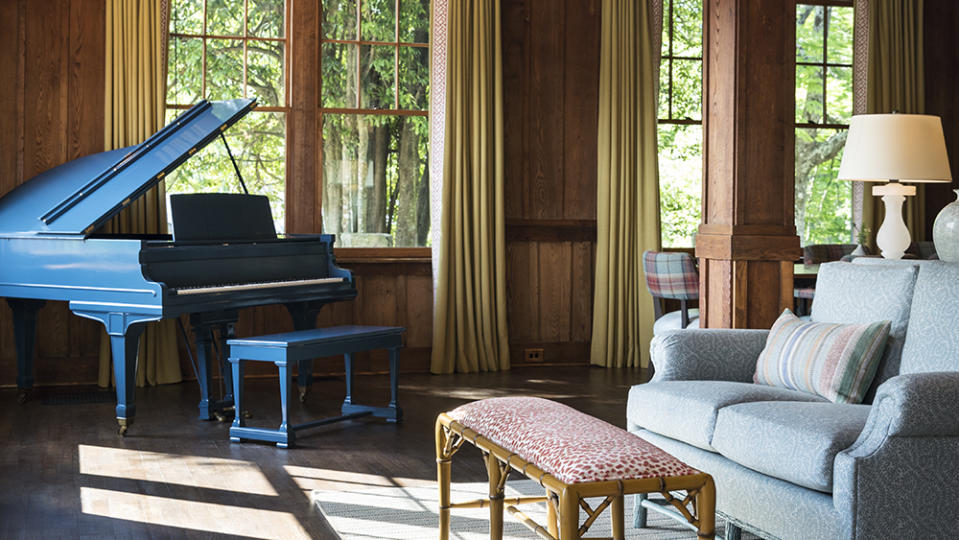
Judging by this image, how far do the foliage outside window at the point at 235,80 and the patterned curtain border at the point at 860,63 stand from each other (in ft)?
14.0

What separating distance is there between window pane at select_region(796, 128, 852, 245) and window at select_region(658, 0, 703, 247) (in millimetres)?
858

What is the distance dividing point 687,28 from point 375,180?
8.75 ft

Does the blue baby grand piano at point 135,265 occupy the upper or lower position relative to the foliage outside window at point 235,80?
lower

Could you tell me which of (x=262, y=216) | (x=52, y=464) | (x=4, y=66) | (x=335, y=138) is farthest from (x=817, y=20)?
(x=52, y=464)

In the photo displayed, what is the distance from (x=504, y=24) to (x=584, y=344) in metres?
2.39

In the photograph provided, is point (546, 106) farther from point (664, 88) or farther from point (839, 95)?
point (839, 95)

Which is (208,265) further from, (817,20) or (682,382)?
(817,20)

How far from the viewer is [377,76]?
732 centimetres

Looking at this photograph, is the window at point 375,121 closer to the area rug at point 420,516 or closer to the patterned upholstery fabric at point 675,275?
the patterned upholstery fabric at point 675,275

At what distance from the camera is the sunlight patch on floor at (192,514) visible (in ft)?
11.8

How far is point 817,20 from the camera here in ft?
26.7

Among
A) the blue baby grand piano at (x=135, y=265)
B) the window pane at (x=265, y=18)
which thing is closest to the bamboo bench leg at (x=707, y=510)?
the blue baby grand piano at (x=135, y=265)

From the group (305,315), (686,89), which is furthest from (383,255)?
(686,89)

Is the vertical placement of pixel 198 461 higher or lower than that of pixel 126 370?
lower
